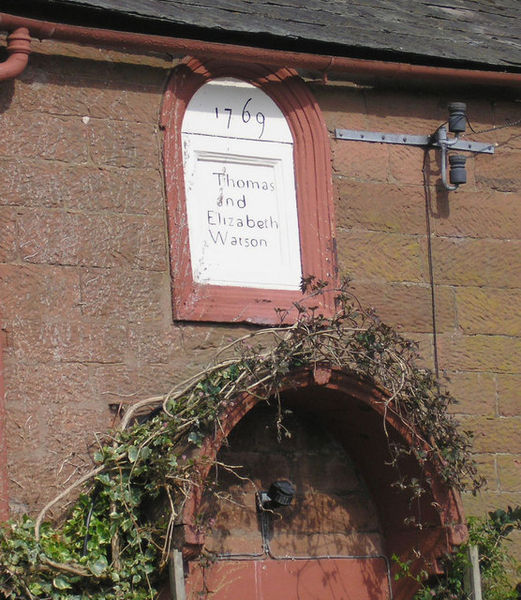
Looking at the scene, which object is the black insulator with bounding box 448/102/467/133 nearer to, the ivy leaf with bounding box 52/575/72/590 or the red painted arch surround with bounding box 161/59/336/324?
the red painted arch surround with bounding box 161/59/336/324

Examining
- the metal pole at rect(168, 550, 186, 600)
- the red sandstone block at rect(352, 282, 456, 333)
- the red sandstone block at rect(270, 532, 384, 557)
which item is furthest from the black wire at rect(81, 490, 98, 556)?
the red sandstone block at rect(352, 282, 456, 333)

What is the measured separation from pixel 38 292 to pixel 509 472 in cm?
255

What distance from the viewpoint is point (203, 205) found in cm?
770

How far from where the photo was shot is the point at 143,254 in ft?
24.5

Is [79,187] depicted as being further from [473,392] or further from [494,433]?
[494,433]

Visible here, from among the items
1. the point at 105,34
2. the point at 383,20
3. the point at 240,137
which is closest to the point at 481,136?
the point at 383,20

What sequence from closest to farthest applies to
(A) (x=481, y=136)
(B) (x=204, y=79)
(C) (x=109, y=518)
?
(C) (x=109, y=518), (B) (x=204, y=79), (A) (x=481, y=136)

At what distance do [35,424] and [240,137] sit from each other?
1846mm

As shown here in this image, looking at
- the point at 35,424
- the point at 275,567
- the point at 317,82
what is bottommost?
the point at 275,567

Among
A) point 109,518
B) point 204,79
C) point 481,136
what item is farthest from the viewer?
point 481,136

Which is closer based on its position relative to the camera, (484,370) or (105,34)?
(105,34)

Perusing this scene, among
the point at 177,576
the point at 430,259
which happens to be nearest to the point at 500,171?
the point at 430,259

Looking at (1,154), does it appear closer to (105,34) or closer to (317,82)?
(105,34)

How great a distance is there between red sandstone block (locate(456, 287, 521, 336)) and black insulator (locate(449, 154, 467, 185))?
568 mm
